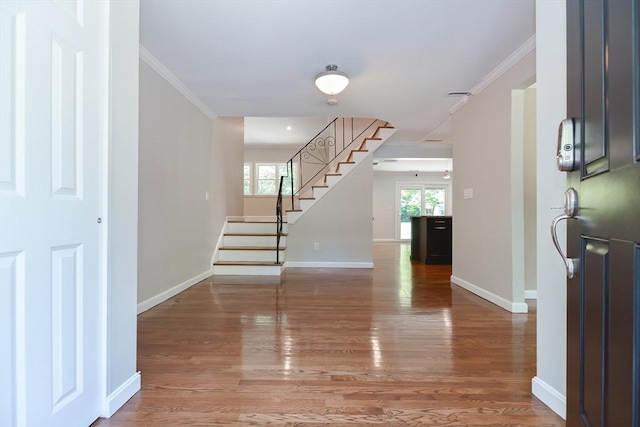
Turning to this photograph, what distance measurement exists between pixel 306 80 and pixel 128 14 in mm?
2055

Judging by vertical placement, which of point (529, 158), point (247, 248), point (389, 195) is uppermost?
point (389, 195)

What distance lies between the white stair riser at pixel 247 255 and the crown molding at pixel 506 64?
3561 mm

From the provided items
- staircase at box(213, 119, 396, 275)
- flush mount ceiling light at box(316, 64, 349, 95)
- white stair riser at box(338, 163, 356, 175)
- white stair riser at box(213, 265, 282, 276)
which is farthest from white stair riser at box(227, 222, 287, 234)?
flush mount ceiling light at box(316, 64, 349, 95)

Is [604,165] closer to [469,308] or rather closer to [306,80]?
[469,308]

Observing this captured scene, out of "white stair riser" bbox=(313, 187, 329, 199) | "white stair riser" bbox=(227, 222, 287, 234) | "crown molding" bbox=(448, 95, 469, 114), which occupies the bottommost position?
"white stair riser" bbox=(227, 222, 287, 234)

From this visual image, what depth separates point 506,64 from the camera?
2.95 meters

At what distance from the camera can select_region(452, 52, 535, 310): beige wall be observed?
9.89 ft

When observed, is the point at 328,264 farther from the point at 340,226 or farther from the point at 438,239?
the point at 438,239

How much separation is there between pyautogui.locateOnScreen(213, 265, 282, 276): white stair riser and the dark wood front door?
3.96m

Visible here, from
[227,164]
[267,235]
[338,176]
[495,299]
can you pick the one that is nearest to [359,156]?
[338,176]

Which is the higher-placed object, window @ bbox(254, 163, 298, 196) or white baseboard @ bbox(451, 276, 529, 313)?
→ window @ bbox(254, 163, 298, 196)

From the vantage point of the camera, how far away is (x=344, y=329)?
2.46 metres

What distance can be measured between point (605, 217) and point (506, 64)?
281 cm

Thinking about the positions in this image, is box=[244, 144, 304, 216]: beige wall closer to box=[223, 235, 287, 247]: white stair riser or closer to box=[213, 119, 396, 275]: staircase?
box=[213, 119, 396, 275]: staircase
